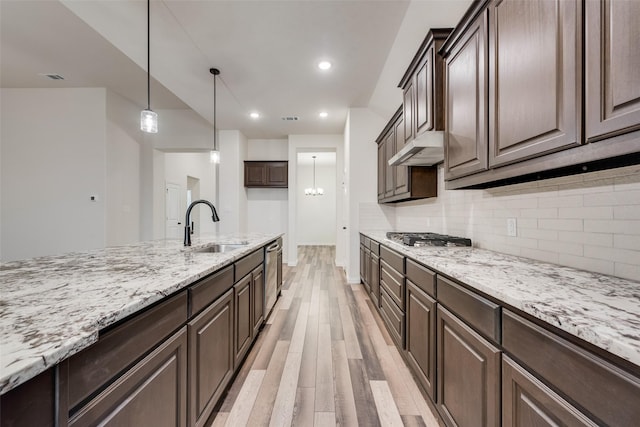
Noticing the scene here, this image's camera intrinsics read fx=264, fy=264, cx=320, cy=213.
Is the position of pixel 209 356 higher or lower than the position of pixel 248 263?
lower

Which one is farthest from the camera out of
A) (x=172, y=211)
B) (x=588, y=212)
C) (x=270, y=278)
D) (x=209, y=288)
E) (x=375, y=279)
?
(x=172, y=211)

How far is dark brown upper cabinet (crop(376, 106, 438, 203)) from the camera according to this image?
2.95 m

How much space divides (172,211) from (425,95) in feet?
22.1

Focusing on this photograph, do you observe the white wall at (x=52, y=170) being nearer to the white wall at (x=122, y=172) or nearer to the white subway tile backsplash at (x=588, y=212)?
the white wall at (x=122, y=172)

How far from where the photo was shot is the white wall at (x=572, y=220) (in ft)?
3.60

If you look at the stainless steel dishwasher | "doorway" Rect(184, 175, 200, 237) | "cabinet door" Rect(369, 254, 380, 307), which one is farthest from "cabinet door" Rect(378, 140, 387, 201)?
"doorway" Rect(184, 175, 200, 237)

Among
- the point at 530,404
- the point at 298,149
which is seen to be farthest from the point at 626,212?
the point at 298,149

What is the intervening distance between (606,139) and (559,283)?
540 millimetres

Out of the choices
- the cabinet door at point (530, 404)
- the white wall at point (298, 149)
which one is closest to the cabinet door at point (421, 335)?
the cabinet door at point (530, 404)

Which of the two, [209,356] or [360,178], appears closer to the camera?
[209,356]

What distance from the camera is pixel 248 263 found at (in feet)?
6.83

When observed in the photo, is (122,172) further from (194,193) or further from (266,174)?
(194,193)

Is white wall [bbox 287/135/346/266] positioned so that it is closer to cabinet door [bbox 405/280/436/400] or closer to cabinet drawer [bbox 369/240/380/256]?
cabinet drawer [bbox 369/240/380/256]

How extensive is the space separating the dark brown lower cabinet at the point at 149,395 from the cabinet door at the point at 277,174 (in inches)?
209
